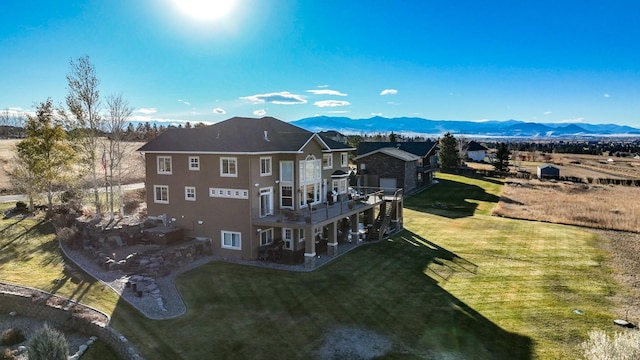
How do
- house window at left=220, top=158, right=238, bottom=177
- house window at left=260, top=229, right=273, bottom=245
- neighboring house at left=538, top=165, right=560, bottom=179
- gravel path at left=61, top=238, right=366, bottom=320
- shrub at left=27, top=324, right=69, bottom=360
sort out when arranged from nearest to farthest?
shrub at left=27, top=324, right=69, bottom=360 → gravel path at left=61, top=238, right=366, bottom=320 → house window at left=220, top=158, right=238, bottom=177 → house window at left=260, top=229, right=273, bottom=245 → neighboring house at left=538, top=165, right=560, bottom=179

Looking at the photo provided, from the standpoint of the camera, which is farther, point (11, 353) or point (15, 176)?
point (15, 176)

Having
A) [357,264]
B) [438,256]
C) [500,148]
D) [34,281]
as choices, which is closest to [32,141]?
[34,281]

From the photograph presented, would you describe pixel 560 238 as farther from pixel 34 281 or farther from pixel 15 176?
pixel 15 176

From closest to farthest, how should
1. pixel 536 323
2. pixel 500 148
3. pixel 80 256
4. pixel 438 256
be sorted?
1. pixel 536 323
2. pixel 80 256
3. pixel 438 256
4. pixel 500 148

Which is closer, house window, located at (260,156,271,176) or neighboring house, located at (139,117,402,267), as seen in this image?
neighboring house, located at (139,117,402,267)

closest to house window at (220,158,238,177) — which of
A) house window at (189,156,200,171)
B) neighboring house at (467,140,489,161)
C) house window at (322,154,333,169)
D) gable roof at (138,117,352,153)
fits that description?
gable roof at (138,117,352,153)

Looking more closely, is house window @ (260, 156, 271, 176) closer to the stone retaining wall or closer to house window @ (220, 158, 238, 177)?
house window @ (220, 158, 238, 177)

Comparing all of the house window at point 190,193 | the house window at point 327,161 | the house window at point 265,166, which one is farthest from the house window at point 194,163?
the house window at point 327,161
